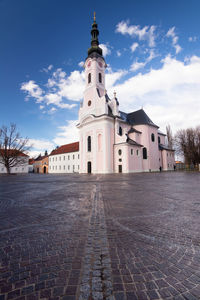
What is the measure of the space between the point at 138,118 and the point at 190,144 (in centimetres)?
1476

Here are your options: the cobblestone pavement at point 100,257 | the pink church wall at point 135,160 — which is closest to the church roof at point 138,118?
the pink church wall at point 135,160

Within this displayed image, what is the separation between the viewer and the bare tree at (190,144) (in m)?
37.6

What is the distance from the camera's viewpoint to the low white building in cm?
4725

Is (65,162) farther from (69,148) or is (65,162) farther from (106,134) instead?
(106,134)

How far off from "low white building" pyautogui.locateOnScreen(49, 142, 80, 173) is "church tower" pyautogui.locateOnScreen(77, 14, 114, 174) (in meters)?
14.4

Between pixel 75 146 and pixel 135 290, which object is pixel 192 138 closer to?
pixel 75 146

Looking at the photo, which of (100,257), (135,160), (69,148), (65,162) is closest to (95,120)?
(135,160)

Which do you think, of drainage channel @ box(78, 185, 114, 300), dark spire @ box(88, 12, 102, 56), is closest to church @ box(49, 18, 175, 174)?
dark spire @ box(88, 12, 102, 56)

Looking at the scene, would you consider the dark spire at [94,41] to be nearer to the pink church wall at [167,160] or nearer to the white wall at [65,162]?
the white wall at [65,162]

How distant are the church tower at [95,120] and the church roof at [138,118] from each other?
7886mm

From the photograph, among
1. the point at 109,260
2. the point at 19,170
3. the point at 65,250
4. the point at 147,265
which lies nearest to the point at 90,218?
the point at 65,250

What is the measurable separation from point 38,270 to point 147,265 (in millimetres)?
1172

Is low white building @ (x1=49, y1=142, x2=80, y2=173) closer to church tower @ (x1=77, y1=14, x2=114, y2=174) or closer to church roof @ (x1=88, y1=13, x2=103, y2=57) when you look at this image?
church tower @ (x1=77, y1=14, x2=114, y2=174)

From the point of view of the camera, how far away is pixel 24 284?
4.58 ft
